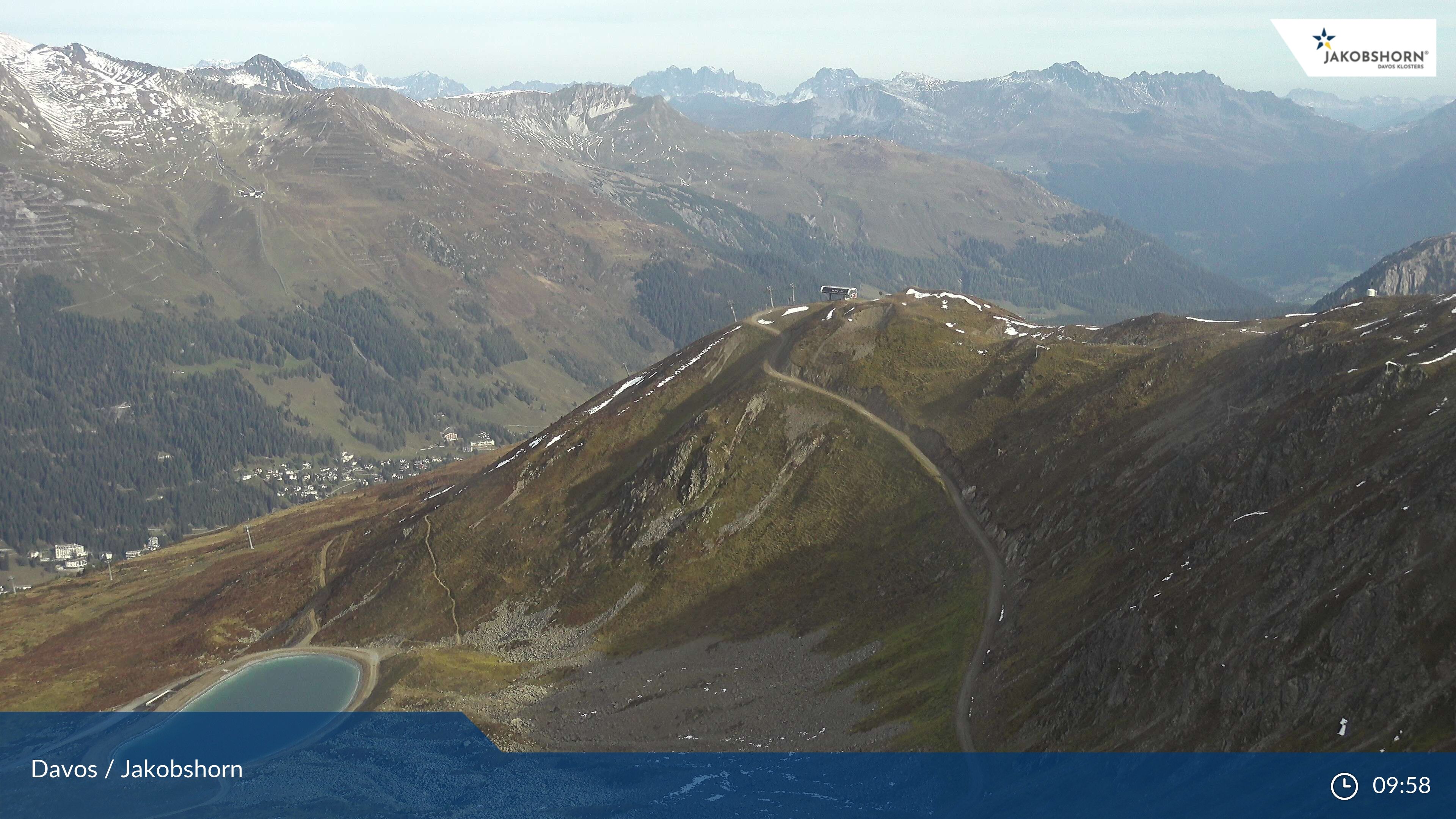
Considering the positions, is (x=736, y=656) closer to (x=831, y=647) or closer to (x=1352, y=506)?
(x=831, y=647)

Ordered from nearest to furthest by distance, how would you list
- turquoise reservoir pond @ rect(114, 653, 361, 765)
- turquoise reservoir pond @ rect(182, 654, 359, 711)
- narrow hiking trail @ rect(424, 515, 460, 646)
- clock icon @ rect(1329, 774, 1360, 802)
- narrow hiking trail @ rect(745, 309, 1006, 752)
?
clock icon @ rect(1329, 774, 1360, 802)
narrow hiking trail @ rect(745, 309, 1006, 752)
turquoise reservoir pond @ rect(114, 653, 361, 765)
turquoise reservoir pond @ rect(182, 654, 359, 711)
narrow hiking trail @ rect(424, 515, 460, 646)
